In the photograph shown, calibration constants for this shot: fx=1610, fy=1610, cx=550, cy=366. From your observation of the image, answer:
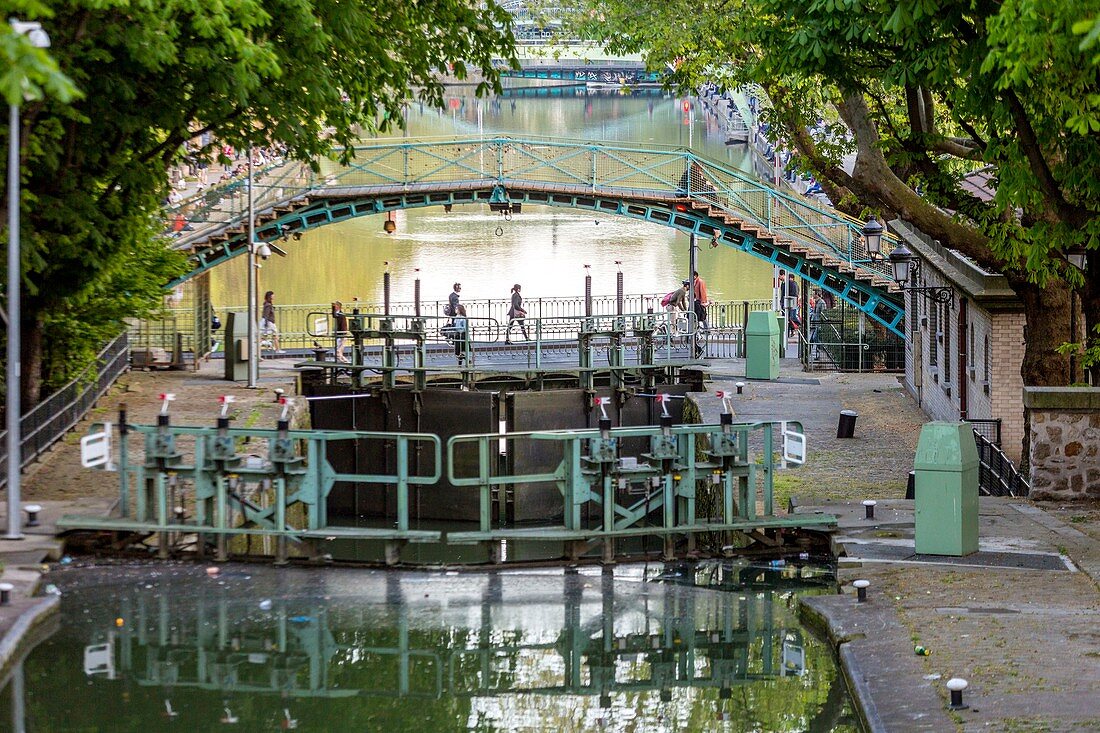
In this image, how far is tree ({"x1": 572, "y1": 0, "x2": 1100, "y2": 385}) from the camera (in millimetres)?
15696

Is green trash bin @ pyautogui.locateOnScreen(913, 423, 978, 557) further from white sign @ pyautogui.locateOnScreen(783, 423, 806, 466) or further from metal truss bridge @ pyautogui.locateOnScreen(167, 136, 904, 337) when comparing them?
metal truss bridge @ pyautogui.locateOnScreen(167, 136, 904, 337)

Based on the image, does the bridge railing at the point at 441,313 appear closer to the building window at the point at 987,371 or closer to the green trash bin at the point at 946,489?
the building window at the point at 987,371

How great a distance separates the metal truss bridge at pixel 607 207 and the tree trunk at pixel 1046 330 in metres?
16.2

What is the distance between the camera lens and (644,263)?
221ft

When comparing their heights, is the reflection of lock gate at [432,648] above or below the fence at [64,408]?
below

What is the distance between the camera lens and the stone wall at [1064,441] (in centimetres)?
1894

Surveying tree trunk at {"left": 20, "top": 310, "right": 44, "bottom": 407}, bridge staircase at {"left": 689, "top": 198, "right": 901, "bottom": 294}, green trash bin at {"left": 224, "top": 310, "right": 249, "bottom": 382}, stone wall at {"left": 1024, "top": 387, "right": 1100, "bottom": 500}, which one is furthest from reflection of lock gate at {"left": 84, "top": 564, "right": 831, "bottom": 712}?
bridge staircase at {"left": 689, "top": 198, "right": 901, "bottom": 294}

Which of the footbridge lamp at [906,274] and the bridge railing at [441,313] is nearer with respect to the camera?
the footbridge lamp at [906,274]

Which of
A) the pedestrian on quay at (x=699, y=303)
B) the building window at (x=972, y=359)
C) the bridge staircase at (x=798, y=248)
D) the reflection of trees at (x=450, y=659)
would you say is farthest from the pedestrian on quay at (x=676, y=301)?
the reflection of trees at (x=450, y=659)

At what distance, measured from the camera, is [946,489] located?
Answer: 16.0 m

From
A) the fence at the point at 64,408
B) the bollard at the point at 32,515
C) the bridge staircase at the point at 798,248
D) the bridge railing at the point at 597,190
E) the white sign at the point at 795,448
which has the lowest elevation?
the bollard at the point at 32,515

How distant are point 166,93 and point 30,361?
500cm

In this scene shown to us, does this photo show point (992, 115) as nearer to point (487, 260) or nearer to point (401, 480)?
point (401, 480)

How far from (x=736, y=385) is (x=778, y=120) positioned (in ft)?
19.2
